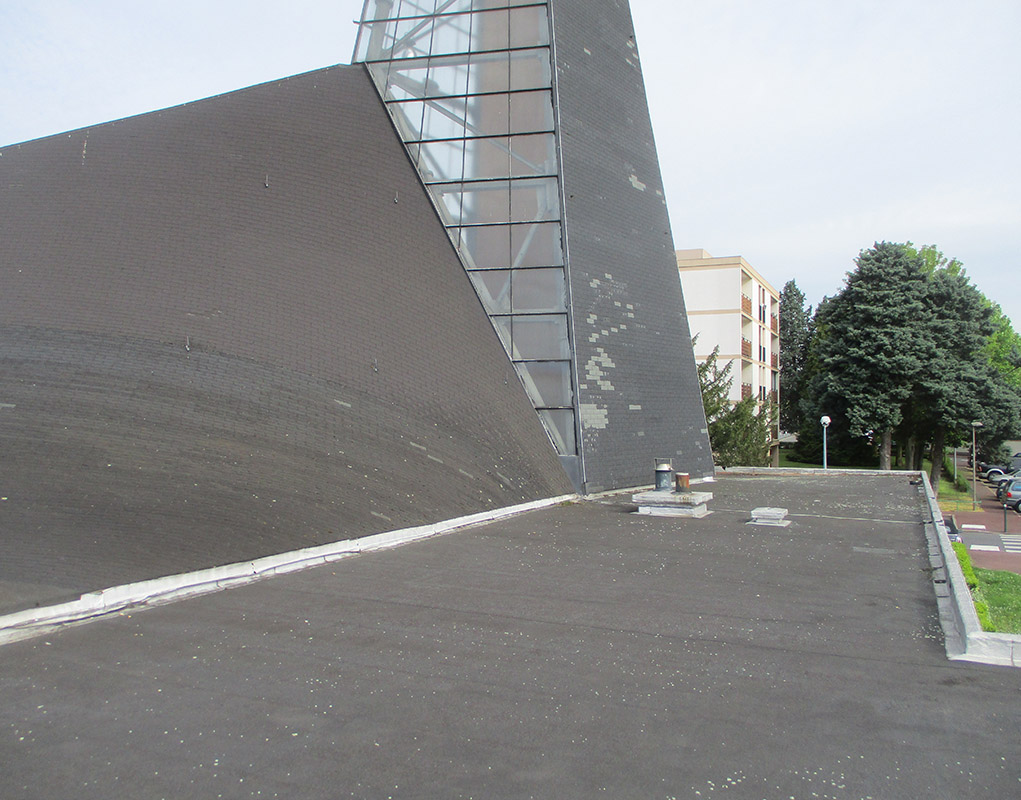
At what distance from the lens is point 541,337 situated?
15.2 meters

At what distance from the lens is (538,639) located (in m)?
Answer: 5.75

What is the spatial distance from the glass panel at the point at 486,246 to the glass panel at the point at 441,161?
1.29 metres

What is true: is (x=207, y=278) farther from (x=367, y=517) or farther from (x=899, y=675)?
(x=899, y=675)

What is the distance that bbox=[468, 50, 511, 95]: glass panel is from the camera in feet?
54.7

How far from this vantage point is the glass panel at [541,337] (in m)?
15.1

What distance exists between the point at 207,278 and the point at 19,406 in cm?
346

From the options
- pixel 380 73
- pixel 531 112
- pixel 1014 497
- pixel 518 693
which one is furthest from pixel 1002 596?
pixel 1014 497

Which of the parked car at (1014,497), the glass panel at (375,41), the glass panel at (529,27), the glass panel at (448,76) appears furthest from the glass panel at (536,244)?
the parked car at (1014,497)

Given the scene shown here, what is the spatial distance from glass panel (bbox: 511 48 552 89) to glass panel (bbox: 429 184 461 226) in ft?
8.86

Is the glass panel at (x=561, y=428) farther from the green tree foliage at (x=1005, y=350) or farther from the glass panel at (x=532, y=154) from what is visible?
the green tree foliage at (x=1005, y=350)

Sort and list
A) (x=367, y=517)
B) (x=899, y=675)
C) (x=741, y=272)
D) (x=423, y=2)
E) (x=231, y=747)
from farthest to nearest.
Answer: (x=741, y=272) < (x=423, y=2) < (x=367, y=517) < (x=899, y=675) < (x=231, y=747)

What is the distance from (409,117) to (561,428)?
7380 millimetres

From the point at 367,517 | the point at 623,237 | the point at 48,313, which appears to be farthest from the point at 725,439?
the point at 48,313

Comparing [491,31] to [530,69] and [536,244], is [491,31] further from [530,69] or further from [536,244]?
[536,244]
